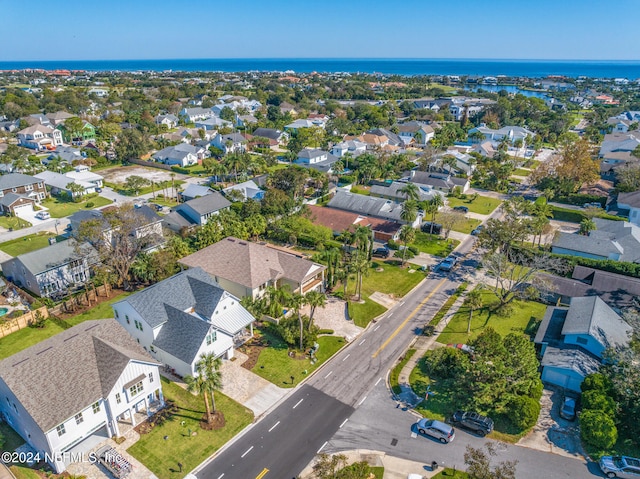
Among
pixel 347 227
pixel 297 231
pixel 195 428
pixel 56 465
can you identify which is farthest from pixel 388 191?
pixel 56 465

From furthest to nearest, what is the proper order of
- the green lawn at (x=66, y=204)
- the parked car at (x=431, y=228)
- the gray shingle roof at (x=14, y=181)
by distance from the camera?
the gray shingle roof at (x=14, y=181) < the green lawn at (x=66, y=204) < the parked car at (x=431, y=228)

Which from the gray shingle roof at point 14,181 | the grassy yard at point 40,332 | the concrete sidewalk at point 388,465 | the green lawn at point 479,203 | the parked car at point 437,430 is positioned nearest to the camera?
the concrete sidewalk at point 388,465

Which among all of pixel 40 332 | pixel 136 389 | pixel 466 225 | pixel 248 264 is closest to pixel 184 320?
pixel 136 389

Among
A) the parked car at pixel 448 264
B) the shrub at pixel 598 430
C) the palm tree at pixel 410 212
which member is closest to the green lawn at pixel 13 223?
the palm tree at pixel 410 212

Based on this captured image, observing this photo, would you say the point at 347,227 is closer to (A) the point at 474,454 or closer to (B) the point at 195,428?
(B) the point at 195,428

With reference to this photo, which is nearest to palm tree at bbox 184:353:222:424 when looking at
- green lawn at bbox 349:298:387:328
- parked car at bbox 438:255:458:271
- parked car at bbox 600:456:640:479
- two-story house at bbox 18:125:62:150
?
green lawn at bbox 349:298:387:328

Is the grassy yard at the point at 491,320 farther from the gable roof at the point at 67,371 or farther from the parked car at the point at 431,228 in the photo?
the gable roof at the point at 67,371

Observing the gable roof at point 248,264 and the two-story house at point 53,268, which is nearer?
the gable roof at point 248,264
